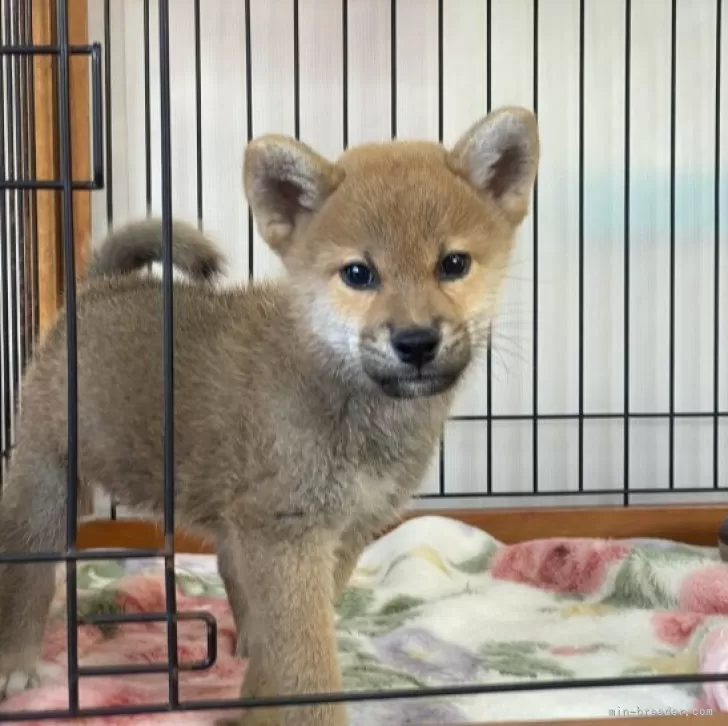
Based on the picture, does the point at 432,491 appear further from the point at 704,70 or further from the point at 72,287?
the point at 72,287

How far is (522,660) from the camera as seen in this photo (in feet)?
4.72

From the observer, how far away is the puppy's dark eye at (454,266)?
3.77 ft

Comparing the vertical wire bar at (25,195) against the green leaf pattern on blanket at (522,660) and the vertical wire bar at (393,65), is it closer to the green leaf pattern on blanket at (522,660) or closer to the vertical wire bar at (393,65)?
the vertical wire bar at (393,65)

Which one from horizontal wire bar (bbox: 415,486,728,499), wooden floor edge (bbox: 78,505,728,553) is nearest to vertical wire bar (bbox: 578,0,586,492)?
horizontal wire bar (bbox: 415,486,728,499)

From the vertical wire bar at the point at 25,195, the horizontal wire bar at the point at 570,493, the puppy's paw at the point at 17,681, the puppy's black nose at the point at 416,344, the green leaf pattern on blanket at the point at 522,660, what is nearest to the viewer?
the puppy's black nose at the point at 416,344

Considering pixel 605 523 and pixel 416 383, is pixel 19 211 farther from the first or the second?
pixel 605 523

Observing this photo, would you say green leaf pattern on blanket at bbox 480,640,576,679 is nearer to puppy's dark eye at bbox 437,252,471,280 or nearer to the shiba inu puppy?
the shiba inu puppy

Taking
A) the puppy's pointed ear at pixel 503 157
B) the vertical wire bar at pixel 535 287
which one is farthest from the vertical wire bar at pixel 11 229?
the vertical wire bar at pixel 535 287

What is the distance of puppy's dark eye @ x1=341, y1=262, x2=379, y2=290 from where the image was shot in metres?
1.14

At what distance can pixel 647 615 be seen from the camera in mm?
1579

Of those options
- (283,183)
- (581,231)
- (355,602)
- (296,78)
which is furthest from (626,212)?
(283,183)

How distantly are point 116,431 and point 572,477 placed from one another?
136 centimetres

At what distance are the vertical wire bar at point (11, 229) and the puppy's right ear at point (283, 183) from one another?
1.91 feet

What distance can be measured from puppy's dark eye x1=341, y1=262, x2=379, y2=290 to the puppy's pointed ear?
0.19 meters
